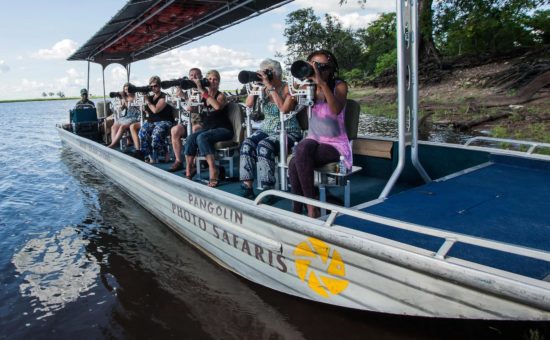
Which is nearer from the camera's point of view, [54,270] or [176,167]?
[54,270]

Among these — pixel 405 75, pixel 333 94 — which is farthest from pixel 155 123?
pixel 405 75

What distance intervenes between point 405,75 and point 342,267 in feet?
5.96

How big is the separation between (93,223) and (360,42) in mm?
48115

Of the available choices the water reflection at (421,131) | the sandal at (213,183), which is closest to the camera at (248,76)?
the sandal at (213,183)

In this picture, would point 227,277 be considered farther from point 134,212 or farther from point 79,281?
point 134,212

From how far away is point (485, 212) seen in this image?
10.1ft

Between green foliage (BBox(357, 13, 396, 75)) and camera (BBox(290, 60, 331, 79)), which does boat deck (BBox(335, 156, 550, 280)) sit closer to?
camera (BBox(290, 60, 331, 79))

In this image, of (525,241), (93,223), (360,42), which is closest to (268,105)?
(525,241)

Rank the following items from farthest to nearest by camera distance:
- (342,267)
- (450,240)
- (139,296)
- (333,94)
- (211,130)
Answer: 1. (211,130)
2. (139,296)
3. (333,94)
4. (342,267)
5. (450,240)

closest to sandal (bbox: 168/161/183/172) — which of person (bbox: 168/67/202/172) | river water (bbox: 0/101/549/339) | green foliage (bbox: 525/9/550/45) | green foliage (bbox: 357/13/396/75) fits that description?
person (bbox: 168/67/202/172)

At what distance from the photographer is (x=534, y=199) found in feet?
10.9

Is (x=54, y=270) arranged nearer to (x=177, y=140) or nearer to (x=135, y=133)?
(x=177, y=140)

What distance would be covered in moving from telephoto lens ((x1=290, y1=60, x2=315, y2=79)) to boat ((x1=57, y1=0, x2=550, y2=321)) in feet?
2.67

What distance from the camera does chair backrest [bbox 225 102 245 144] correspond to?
5480mm
